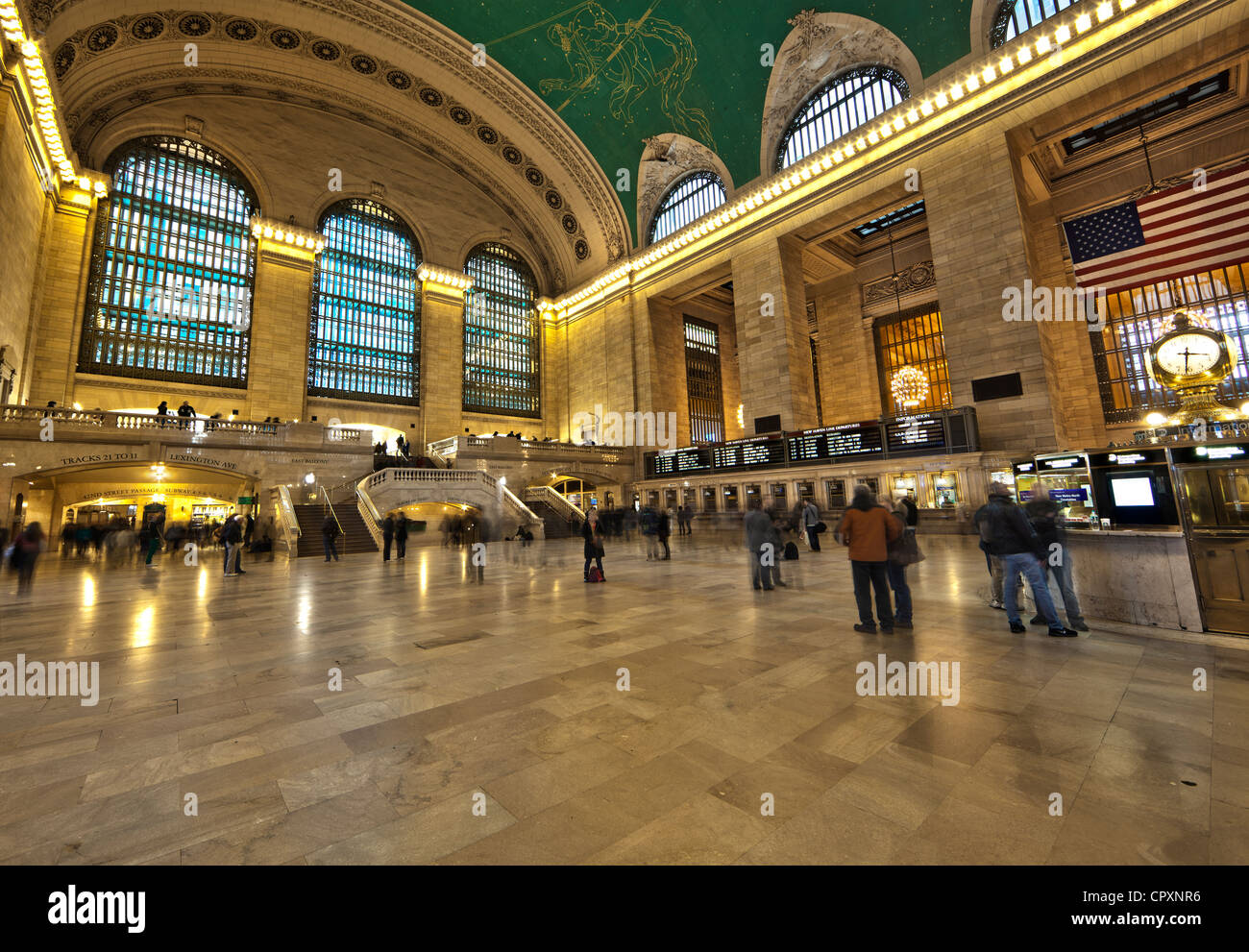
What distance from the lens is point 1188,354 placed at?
5.68 metres

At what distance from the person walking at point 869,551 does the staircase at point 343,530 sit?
47.2 feet

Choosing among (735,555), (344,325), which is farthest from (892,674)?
(344,325)

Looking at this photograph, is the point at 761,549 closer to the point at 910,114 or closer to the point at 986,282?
the point at 986,282

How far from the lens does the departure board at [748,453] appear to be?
20719 mm

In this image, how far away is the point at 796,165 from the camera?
69.3 ft

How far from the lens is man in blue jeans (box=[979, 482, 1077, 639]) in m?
4.59

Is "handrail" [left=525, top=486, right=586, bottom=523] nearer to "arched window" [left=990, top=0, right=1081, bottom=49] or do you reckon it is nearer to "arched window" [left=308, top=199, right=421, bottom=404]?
"arched window" [left=308, top=199, right=421, bottom=404]

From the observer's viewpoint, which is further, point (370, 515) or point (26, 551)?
point (370, 515)

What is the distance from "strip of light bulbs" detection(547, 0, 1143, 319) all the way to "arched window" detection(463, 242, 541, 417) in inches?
386

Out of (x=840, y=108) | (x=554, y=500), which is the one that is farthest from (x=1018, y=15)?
(x=554, y=500)

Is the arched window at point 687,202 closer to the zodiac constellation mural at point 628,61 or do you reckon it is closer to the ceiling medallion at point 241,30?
the zodiac constellation mural at point 628,61

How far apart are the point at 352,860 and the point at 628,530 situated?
19114mm

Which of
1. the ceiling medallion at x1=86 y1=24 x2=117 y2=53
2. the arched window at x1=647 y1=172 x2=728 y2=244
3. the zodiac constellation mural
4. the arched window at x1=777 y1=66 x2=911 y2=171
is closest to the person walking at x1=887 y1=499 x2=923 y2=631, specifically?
the arched window at x1=777 y1=66 x2=911 y2=171

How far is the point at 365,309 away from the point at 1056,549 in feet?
103
